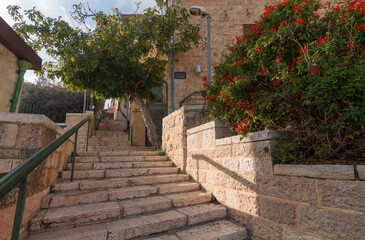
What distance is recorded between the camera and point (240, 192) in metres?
2.45

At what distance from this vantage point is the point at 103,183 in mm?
2988

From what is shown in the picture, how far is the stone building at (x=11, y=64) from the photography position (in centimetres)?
331

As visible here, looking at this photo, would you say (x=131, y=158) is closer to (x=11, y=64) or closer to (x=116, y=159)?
(x=116, y=159)

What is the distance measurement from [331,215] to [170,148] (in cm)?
331

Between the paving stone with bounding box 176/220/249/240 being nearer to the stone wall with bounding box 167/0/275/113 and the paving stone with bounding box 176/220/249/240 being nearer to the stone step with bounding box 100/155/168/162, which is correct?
the stone step with bounding box 100/155/168/162

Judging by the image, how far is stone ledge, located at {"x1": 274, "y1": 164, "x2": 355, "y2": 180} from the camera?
59.8 inches

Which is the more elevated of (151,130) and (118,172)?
(151,130)

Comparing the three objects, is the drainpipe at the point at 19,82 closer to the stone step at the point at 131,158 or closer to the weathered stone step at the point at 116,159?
the weathered stone step at the point at 116,159

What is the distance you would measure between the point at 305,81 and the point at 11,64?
4.98 m

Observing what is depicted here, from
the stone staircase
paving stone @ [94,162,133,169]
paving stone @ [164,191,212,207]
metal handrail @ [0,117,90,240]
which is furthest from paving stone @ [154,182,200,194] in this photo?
metal handrail @ [0,117,90,240]

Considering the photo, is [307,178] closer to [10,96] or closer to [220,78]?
[220,78]

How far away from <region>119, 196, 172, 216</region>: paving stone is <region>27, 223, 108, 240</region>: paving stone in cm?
42

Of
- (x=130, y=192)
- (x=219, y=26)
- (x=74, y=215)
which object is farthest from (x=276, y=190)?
(x=219, y=26)

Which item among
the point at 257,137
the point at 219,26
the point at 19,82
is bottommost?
the point at 257,137
